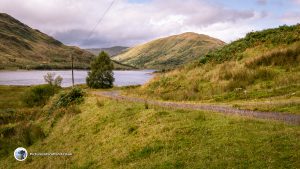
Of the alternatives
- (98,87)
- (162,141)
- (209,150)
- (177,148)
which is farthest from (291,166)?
(98,87)

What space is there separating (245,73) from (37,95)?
164ft

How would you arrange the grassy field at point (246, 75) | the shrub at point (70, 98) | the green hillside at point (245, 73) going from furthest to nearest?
the shrub at point (70, 98) → the green hillside at point (245, 73) → the grassy field at point (246, 75)

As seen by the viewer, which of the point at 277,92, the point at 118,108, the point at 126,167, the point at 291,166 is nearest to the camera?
the point at 291,166

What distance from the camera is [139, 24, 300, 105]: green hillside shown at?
92.2 feet

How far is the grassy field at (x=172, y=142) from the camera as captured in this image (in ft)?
46.3

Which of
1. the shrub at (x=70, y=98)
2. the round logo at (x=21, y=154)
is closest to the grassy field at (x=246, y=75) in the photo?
the shrub at (x=70, y=98)

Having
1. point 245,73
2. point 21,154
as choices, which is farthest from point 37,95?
point 245,73

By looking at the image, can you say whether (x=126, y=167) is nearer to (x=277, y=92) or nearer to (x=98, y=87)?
(x=277, y=92)

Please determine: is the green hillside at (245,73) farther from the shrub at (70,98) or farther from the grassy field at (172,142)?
the shrub at (70,98)

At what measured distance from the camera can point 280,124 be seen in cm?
1650

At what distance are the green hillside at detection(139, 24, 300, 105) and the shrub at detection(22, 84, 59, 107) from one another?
111 feet

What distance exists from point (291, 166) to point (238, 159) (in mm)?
1988

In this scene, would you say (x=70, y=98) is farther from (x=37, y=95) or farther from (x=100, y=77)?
(x=100, y=77)

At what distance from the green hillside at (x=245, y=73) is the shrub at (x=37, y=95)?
33938mm
